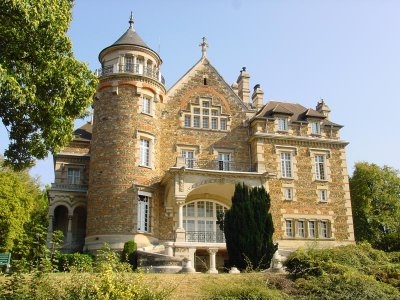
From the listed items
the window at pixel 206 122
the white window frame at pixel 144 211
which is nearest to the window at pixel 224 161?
the window at pixel 206 122

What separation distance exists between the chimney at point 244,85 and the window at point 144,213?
1157cm

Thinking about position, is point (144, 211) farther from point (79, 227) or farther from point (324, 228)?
point (324, 228)

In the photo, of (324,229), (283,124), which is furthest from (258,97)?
(324,229)

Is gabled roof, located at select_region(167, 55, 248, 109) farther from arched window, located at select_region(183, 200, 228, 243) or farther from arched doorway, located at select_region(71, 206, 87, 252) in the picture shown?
arched doorway, located at select_region(71, 206, 87, 252)

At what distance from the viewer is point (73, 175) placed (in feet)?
99.7

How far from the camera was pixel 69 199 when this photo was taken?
1142 inches

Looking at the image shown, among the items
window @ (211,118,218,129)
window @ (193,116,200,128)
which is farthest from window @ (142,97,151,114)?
window @ (211,118,218,129)

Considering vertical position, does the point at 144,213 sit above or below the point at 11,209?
below

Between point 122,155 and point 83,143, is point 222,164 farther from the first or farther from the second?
point 83,143

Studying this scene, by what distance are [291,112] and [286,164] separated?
11.9 ft

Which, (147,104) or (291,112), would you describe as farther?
(291,112)

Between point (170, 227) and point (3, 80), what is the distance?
55.3 feet

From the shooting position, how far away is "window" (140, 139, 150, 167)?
2784cm

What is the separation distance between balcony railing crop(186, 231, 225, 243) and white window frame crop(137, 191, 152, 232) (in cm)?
243
